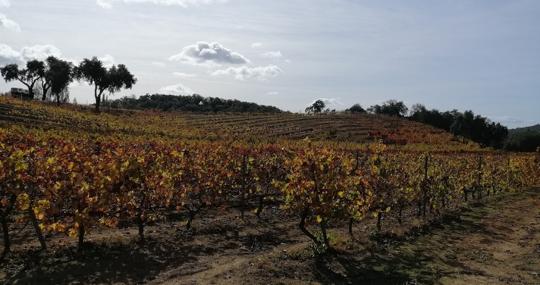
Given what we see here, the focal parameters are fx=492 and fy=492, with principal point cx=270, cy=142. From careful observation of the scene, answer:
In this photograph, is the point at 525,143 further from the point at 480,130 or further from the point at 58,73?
the point at 58,73

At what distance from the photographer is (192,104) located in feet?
356

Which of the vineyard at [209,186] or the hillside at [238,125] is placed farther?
the hillside at [238,125]


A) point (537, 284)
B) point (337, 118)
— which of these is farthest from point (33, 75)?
point (537, 284)

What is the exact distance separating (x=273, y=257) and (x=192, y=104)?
99215 millimetres

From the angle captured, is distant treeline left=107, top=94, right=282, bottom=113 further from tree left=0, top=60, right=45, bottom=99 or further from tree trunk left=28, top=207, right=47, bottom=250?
tree trunk left=28, top=207, right=47, bottom=250

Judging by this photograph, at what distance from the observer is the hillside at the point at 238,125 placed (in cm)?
4209

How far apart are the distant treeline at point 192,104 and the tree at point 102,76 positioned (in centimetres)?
2548

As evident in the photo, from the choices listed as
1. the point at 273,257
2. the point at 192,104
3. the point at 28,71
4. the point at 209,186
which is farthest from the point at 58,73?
the point at 273,257

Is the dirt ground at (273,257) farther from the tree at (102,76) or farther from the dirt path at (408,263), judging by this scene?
the tree at (102,76)

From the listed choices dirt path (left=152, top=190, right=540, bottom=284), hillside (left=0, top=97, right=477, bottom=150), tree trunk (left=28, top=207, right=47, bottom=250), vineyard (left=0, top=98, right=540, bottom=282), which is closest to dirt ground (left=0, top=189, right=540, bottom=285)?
dirt path (left=152, top=190, right=540, bottom=284)

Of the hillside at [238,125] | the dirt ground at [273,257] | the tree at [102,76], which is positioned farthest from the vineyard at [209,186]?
the tree at [102,76]

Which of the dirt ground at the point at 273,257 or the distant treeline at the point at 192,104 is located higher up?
the distant treeline at the point at 192,104

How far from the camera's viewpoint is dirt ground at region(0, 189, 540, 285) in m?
10.5

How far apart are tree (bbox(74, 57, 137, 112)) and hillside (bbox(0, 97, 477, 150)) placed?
18.2ft
